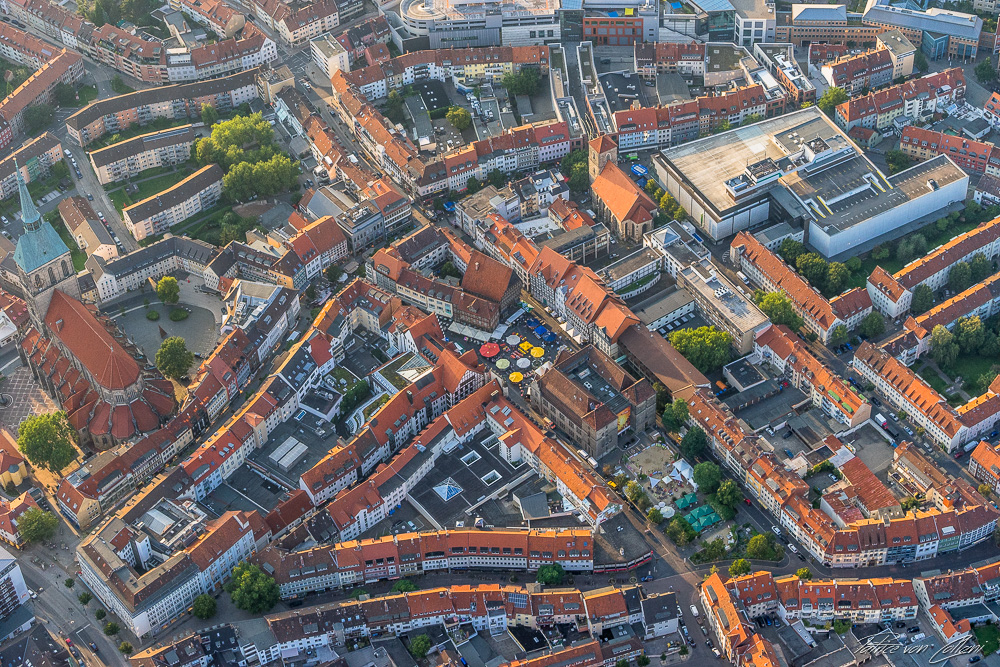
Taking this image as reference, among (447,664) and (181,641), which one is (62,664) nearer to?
(181,641)

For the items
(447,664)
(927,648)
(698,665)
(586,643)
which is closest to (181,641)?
(447,664)

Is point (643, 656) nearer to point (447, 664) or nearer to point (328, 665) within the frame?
point (447, 664)

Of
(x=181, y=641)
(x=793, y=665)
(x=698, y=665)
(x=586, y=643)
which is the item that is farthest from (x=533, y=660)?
(x=181, y=641)

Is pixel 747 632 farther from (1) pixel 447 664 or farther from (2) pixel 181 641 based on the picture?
(2) pixel 181 641

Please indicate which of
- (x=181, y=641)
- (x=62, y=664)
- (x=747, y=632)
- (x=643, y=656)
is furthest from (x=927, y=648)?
(x=62, y=664)

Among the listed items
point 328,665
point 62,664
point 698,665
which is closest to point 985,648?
point 698,665
